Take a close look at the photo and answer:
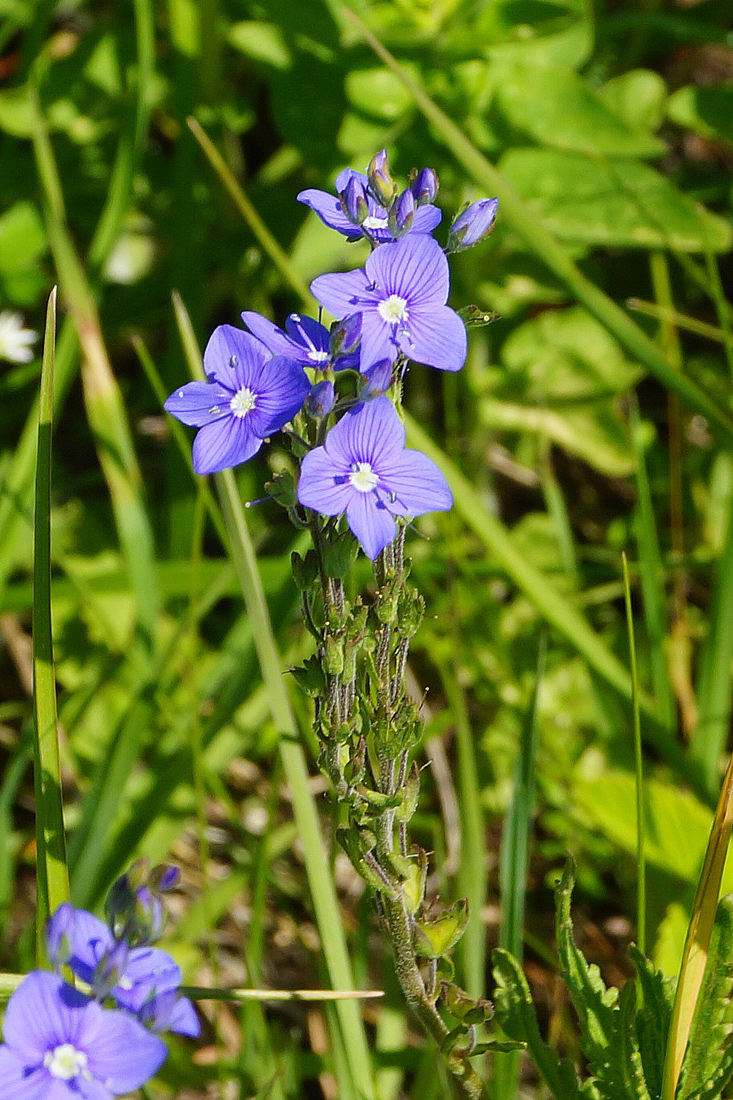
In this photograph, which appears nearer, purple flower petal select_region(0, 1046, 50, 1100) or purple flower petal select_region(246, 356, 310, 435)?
purple flower petal select_region(0, 1046, 50, 1100)

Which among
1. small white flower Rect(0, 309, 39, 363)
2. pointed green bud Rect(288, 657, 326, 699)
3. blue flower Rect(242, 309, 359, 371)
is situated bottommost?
small white flower Rect(0, 309, 39, 363)

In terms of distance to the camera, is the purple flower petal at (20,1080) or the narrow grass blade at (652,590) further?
the narrow grass blade at (652,590)

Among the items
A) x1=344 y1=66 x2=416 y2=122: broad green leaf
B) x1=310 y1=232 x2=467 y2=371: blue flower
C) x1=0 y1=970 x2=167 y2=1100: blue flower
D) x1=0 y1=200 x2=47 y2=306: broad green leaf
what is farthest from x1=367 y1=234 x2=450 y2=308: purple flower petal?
x1=0 y1=200 x2=47 y2=306: broad green leaf

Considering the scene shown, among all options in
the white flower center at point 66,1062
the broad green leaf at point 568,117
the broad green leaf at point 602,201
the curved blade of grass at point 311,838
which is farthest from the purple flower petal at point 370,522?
the broad green leaf at point 568,117

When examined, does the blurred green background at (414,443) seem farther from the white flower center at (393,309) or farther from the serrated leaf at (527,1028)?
the white flower center at (393,309)

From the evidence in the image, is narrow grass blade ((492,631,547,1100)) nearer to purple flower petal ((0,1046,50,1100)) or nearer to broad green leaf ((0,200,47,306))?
purple flower petal ((0,1046,50,1100))

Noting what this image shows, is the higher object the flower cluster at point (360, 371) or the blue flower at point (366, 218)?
the blue flower at point (366, 218)

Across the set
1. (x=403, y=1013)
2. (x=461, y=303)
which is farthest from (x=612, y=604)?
(x=403, y=1013)

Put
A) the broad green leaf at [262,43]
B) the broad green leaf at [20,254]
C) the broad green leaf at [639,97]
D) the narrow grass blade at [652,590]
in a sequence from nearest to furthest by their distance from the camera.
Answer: the narrow grass blade at [652,590] → the broad green leaf at [262,43] → the broad green leaf at [20,254] → the broad green leaf at [639,97]

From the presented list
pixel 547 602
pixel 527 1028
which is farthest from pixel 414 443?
pixel 527 1028
